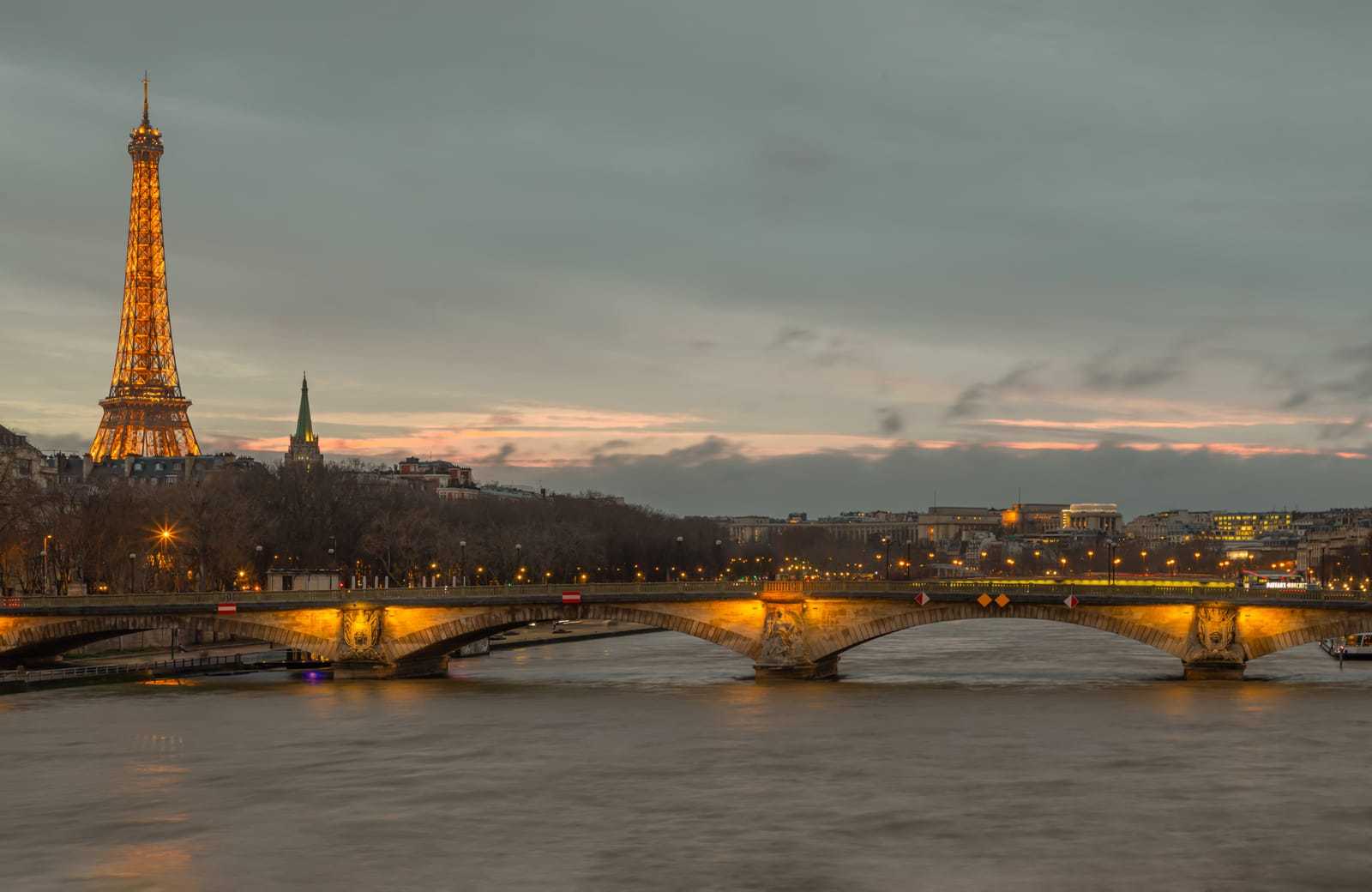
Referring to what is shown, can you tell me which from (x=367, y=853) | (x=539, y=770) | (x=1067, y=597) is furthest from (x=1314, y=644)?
(x=367, y=853)

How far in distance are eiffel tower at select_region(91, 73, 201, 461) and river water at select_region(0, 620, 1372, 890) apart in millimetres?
80537

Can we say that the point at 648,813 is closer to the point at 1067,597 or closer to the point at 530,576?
the point at 1067,597

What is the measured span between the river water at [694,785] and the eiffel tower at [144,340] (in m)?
80.5

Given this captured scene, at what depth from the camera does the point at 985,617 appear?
7031 centimetres

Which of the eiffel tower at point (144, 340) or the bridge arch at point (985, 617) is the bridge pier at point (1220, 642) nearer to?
the bridge arch at point (985, 617)

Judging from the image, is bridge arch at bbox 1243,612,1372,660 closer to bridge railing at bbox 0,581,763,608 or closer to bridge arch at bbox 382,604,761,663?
bridge arch at bbox 382,604,761,663

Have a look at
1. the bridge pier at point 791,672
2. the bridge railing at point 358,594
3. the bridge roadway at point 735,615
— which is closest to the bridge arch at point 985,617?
the bridge roadway at point 735,615

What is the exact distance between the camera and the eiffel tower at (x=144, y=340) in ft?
471

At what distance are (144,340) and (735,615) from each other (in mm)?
89854

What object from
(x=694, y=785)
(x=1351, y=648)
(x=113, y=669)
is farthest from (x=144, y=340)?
(x=694, y=785)

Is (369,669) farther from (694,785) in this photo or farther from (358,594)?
(694,785)

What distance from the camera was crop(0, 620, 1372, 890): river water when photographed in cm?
3469

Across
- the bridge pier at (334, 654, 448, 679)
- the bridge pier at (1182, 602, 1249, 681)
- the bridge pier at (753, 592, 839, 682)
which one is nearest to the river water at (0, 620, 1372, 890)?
the bridge pier at (1182, 602, 1249, 681)

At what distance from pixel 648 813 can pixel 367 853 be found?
7.01 m
